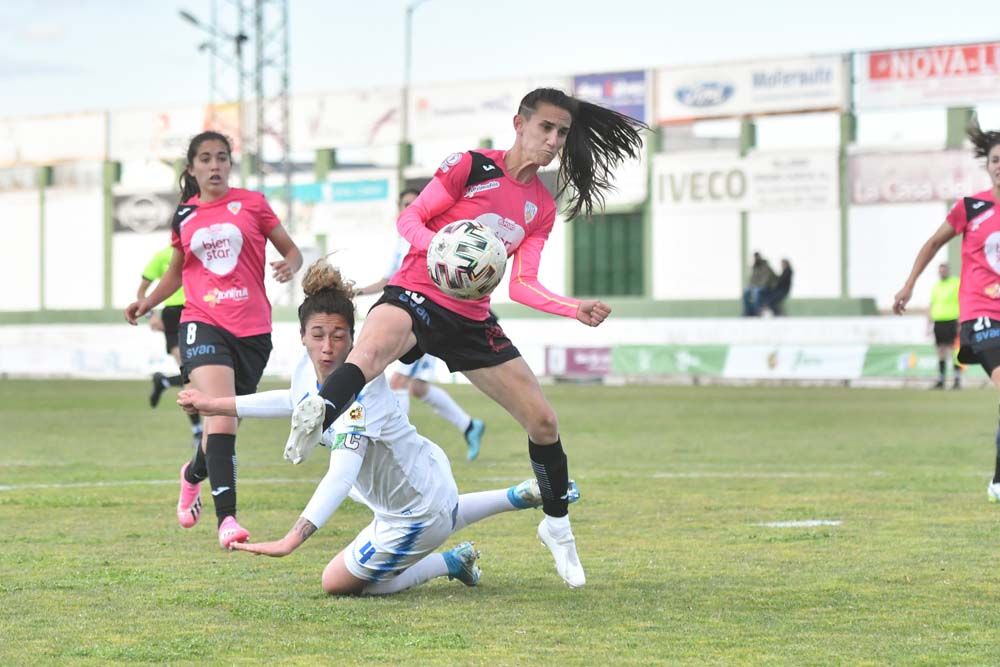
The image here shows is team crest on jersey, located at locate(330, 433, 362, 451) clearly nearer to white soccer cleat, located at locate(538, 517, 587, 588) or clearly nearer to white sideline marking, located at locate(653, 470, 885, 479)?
white soccer cleat, located at locate(538, 517, 587, 588)

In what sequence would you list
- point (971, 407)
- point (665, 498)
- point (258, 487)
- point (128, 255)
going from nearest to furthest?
1. point (665, 498)
2. point (258, 487)
3. point (971, 407)
4. point (128, 255)

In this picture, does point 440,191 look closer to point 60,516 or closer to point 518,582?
point 518,582

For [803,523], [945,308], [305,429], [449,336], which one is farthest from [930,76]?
[305,429]

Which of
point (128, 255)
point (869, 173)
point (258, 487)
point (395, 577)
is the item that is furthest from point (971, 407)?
point (128, 255)

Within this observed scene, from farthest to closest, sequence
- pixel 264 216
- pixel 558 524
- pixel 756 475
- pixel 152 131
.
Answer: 1. pixel 152 131
2. pixel 756 475
3. pixel 264 216
4. pixel 558 524

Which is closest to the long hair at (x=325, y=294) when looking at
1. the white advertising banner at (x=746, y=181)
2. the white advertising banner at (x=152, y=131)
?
the white advertising banner at (x=746, y=181)

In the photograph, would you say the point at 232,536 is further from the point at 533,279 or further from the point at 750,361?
the point at 750,361

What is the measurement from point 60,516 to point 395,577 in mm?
3741

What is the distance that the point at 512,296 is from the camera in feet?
24.9

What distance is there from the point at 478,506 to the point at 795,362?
26.6m

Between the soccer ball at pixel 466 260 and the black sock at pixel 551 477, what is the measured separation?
808 mm

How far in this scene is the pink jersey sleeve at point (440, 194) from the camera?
730 centimetres

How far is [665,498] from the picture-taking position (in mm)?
11086

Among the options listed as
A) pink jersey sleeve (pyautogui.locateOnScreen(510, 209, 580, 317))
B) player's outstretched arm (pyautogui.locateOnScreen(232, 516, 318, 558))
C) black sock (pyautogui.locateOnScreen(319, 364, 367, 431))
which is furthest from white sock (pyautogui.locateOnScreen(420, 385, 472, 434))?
player's outstretched arm (pyautogui.locateOnScreen(232, 516, 318, 558))
